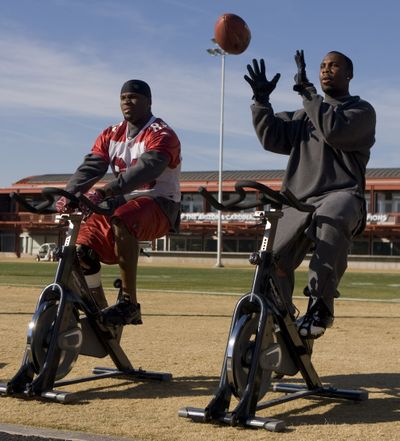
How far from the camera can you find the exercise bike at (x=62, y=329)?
5113 mm

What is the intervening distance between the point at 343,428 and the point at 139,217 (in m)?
2.06

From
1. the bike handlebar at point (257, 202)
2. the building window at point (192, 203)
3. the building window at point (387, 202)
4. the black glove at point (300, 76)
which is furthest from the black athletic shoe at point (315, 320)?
the building window at point (192, 203)

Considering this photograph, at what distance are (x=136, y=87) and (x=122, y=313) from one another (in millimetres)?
1630

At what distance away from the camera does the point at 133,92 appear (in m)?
6.08

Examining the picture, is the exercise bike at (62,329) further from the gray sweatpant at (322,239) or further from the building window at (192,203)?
the building window at (192,203)

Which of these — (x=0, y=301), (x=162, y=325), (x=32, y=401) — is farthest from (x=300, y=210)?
(x=0, y=301)

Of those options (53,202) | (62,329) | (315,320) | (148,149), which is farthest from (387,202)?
(62,329)

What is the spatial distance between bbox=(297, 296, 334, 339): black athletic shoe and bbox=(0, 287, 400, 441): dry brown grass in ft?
1.51

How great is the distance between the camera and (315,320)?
505 cm

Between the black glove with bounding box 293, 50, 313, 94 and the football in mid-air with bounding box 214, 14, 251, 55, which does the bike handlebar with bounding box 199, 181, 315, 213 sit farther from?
the football in mid-air with bounding box 214, 14, 251, 55

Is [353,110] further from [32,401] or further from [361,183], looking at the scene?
[32,401]

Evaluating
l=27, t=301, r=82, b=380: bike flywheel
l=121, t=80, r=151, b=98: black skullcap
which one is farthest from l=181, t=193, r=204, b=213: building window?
l=27, t=301, r=82, b=380: bike flywheel

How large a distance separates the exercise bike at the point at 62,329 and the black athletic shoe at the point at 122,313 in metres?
0.06

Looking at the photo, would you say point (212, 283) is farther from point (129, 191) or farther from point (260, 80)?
point (260, 80)
